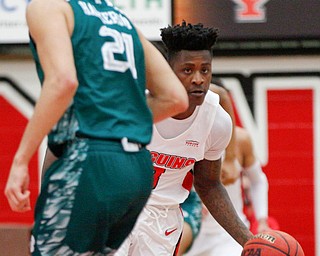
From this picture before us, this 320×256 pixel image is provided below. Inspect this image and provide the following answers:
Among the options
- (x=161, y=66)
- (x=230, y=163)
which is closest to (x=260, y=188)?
(x=230, y=163)

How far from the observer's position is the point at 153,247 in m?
4.88

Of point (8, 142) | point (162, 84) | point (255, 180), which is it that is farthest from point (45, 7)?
point (8, 142)

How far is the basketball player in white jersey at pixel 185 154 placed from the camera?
4.77m

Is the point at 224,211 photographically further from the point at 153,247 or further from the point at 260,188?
the point at 260,188

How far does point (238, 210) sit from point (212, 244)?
1.18 ft

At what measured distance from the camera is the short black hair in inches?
187

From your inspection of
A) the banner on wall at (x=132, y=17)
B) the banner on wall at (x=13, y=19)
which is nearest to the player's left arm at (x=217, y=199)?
the banner on wall at (x=132, y=17)

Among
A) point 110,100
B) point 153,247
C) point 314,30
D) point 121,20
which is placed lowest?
point 153,247

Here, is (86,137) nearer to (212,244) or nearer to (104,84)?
(104,84)

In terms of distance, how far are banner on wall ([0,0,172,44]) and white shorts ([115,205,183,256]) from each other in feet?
11.0

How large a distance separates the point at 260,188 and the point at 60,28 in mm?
4223

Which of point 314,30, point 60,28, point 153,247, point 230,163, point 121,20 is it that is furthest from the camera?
point 314,30

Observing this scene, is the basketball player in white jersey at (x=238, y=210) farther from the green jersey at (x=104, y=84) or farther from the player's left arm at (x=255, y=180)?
the green jersey at (x=104, y=84)

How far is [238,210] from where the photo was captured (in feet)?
23.3
